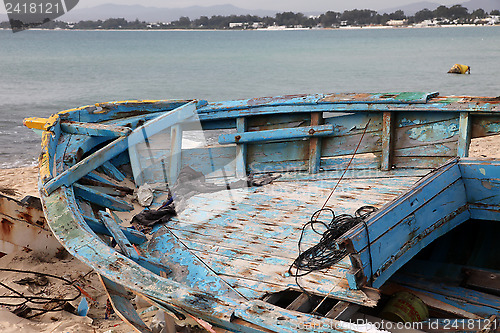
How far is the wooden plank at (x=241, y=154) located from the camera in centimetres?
620

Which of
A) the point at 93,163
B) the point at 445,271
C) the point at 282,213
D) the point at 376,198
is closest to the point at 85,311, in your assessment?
the point at 93,163

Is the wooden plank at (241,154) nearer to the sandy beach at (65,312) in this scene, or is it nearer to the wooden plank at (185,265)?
the wooden plank at (185,265)

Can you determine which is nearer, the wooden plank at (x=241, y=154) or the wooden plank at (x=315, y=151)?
the wooden plank at (x=315, y=151)

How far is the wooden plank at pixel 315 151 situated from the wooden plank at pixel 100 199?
206 cm

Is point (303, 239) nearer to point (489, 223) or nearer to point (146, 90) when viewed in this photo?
point (489, 223)

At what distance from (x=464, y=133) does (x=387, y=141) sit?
77cm

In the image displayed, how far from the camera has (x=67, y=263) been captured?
6164mm

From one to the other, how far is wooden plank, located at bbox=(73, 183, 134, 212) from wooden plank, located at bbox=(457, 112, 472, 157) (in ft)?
11.1

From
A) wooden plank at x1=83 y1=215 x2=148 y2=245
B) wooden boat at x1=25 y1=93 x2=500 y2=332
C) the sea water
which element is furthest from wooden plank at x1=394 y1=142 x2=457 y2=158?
the sea water

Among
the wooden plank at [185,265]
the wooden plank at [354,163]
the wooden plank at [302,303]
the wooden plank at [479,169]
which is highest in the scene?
the wooden plank at [479,169]

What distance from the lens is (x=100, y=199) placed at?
5145mm

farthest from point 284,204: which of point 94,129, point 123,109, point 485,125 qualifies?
point 123,109

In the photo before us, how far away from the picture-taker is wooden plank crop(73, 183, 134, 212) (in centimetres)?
504

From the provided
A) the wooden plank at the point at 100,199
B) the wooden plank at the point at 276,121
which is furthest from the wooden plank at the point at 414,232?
the wooden plank at the point at 100,199
